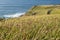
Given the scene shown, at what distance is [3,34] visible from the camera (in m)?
13.5

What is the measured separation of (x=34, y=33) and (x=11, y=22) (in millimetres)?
2080

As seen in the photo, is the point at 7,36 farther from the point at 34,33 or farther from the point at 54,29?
the point at 54,29

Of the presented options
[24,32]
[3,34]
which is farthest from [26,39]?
[3,34]

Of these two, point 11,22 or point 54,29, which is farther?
point 11,22

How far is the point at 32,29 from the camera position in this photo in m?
13.3

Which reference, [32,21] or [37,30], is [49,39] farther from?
[32,21]

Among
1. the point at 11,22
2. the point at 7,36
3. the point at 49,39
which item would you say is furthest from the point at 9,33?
the point at 49,39

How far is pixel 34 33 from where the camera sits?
13016 millimetres

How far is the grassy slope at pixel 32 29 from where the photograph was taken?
12719 mm

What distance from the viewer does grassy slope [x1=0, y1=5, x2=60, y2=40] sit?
1272cm

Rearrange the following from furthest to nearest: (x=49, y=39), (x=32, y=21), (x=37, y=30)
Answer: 1. (x=32, y=21)
2. (x=37, y=30)
3. (x=49, y=39)

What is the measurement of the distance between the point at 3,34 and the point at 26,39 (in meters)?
1.46

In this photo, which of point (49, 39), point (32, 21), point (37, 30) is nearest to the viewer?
point (49, 39)

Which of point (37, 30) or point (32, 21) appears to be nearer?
point (37, 30)
